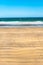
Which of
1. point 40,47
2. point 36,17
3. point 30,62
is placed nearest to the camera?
point 30,62

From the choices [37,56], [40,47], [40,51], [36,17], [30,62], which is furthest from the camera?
[36,17]

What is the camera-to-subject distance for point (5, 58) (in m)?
1.05

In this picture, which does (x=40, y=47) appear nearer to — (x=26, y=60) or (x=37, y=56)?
(x=37, y=56)

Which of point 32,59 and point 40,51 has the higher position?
point 40,51

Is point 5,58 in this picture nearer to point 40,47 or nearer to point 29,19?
point 40,47

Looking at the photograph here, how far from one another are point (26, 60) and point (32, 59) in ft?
0.15

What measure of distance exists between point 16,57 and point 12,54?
71 millimetres

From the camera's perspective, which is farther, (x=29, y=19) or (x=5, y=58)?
(x=29, y=19)

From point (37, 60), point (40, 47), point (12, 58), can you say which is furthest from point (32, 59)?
point (40, 47)

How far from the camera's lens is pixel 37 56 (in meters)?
1.09

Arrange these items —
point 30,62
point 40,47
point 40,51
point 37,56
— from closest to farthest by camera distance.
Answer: point 30,62
point 37,56
point 40,51
point 40,47

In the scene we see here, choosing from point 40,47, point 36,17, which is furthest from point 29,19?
point 40,47

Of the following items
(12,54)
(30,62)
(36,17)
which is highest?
(36,17)

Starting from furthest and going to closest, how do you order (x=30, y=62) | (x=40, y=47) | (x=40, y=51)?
(x=40, y=47)
(x=40, y=51)
(x=30, y=62)
